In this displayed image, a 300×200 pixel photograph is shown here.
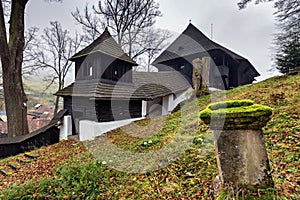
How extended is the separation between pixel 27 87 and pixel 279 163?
17.9m

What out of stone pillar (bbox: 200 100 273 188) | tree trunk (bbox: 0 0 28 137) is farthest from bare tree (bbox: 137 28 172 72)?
stone pillar (bbox: 200 100 273 188)

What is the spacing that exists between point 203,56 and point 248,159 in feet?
48.5

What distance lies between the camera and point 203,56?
51.5 ft

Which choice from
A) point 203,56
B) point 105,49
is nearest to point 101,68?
point 105,49

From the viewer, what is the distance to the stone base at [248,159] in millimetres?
2090

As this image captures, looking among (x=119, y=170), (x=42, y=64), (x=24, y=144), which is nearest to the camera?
(x=119, y=170)

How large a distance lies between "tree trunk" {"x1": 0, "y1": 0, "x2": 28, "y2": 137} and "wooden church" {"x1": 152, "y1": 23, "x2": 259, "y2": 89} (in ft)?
39.6

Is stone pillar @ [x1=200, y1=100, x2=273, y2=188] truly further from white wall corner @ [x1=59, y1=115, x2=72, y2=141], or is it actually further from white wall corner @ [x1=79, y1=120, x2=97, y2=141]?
white wall corner @ [x1=59, y1=115, x2=72, y2=141]

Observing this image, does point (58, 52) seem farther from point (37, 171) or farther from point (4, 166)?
point (37, 171)

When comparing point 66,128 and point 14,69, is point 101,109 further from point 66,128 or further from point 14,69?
point 14,69

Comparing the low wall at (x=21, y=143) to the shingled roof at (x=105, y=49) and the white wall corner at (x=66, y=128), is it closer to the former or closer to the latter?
the white wall corner at (x=66, y=128)

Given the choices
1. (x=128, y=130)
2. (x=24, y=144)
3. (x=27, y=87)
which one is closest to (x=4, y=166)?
(x=24, y=144)

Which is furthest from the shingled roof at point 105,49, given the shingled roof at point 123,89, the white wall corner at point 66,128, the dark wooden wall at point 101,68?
the white wall corner at point 66,128

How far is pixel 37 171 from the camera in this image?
514cm
